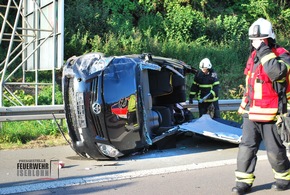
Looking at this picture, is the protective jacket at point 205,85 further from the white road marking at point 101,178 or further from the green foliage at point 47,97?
the green foliage at point 47,97

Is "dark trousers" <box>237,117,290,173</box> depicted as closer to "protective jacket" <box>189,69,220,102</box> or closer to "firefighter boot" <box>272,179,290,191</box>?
"firefighter boot" <box>272,179,290,191</box>

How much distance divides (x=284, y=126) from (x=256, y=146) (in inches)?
15.1

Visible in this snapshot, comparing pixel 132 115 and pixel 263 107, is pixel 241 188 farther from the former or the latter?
pixel 132 115

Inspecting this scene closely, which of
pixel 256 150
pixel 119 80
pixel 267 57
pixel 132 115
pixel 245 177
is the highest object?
pixel 267 57

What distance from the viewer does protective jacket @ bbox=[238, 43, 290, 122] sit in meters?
4.11

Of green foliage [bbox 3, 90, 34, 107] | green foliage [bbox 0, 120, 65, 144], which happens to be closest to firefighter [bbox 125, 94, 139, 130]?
green foliage [bbox 0, 120, 65, 144]

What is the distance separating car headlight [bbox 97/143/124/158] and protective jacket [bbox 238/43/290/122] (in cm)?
209

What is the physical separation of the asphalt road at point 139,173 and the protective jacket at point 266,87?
898mm

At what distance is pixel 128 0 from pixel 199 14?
121 inches

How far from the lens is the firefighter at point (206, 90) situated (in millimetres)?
8625

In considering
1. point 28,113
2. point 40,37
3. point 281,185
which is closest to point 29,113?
point 28,113

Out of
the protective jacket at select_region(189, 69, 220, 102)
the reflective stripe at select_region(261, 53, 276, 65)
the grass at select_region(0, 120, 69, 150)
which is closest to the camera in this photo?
the reflective stripe at select_region(261, 53, 276, 65)

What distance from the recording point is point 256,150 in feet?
14.2

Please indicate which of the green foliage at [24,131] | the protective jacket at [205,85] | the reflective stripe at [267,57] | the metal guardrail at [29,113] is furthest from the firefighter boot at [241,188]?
the protective jacket at [205,85]
